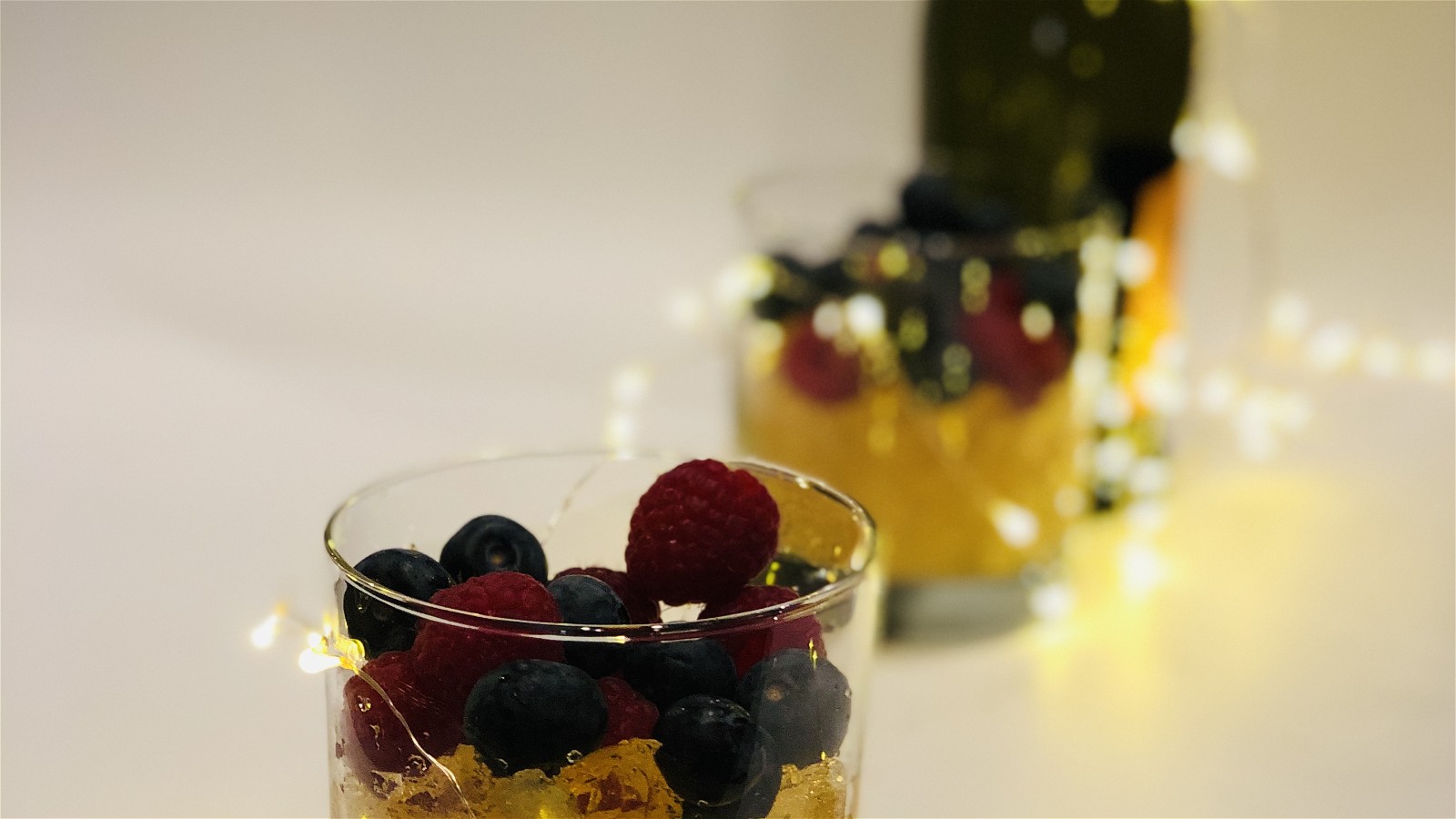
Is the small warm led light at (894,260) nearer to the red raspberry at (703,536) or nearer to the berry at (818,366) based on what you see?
the berry at (818,366)

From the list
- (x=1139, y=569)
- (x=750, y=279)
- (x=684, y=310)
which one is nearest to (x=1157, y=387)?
(x=1139, y=569)

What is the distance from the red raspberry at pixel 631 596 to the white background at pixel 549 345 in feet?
0.95

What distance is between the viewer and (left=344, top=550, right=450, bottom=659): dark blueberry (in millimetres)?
442

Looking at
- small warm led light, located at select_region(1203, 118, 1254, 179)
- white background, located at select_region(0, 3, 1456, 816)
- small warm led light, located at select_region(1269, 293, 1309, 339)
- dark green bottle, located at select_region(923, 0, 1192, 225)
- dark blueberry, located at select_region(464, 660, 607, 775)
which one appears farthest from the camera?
small warm led light, located at select_region(1269, 293, 1309, 339)

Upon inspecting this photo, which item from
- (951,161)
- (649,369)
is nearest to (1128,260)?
(951,161)

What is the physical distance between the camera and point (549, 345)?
132 centimetres

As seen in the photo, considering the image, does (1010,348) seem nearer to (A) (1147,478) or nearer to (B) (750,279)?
(B) (750,279)

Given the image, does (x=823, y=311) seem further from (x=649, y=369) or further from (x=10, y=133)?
(x=10, y=133)

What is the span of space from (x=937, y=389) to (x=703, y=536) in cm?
39

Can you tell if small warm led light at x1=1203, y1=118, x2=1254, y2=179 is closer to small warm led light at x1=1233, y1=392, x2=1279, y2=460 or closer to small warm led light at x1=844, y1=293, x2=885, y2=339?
small warm led light at x1=1233, y1=392, x2=1279, y2=460

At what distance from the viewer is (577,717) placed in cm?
41

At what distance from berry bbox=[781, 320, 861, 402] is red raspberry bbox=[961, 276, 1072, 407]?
0.07 m

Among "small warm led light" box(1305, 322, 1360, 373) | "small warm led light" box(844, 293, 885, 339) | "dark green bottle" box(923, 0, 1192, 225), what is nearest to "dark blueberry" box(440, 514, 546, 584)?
"small warm led light" box(844, 293, 885, 339)

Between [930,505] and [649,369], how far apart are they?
19.0 inches
